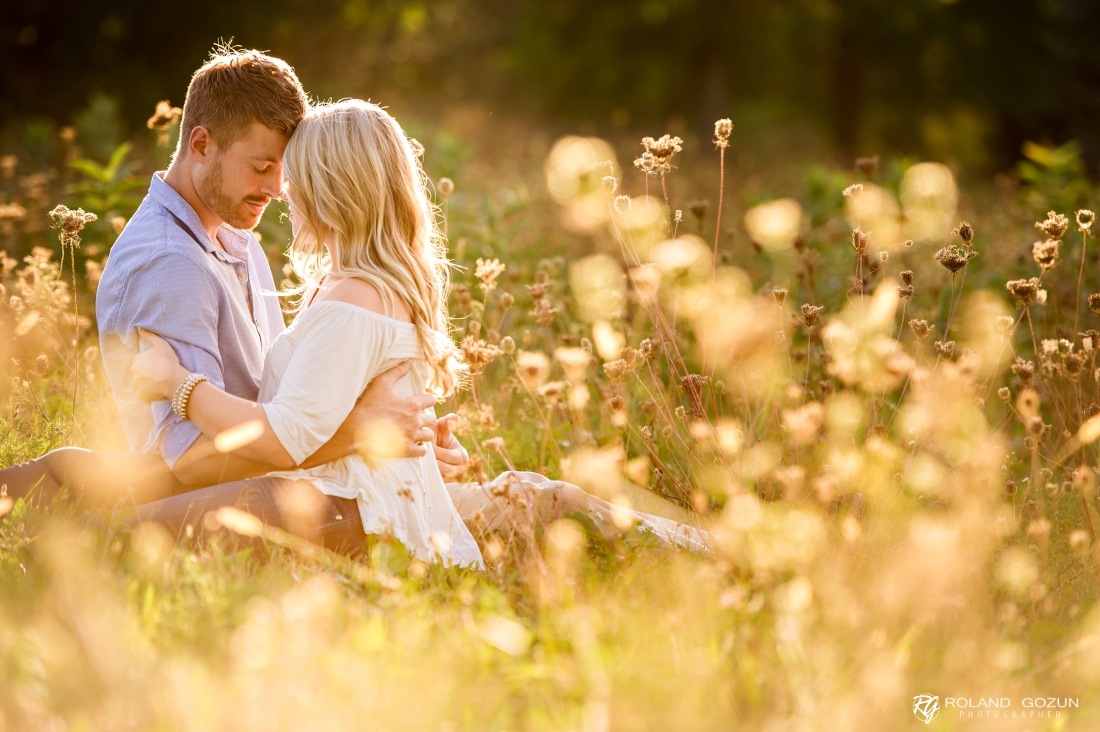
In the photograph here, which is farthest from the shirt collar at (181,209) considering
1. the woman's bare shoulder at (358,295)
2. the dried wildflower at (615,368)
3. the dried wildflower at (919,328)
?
the dried wildflower at (919,328)

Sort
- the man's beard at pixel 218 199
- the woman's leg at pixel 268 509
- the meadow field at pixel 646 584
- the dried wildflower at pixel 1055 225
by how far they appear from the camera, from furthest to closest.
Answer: the man's beard at pixel 218 199
the dried wildflower at pixel 1055 225
the woman's leg at pixel 268 509
the meadow field at pixel 646 584

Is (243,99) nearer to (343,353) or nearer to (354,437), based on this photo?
(343,353)

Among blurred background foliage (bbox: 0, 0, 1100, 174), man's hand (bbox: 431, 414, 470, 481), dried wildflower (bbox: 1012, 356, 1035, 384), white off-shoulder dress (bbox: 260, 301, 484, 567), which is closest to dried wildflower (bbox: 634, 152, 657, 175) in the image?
white off-shoulder dress (bbox: 260, 301, 484, 567)

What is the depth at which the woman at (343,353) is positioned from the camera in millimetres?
2723

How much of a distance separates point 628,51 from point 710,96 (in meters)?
2.34

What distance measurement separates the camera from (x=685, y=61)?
22078mm

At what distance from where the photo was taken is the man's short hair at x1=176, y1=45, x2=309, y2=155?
3.05m

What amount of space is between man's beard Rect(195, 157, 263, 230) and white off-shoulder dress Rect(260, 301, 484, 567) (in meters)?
0.56

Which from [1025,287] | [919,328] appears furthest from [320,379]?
[1025,287]

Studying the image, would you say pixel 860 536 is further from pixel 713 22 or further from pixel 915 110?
pixel 915 110

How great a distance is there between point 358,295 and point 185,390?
57 cm

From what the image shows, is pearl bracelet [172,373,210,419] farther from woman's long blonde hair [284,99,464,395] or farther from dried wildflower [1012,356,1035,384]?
dried wildflower [1012,356,1035,384]

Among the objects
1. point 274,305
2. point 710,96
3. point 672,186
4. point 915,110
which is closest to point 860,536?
point 274,305

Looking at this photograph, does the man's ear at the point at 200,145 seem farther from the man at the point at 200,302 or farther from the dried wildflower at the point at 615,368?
the dried wildflower at the point at 615,368
